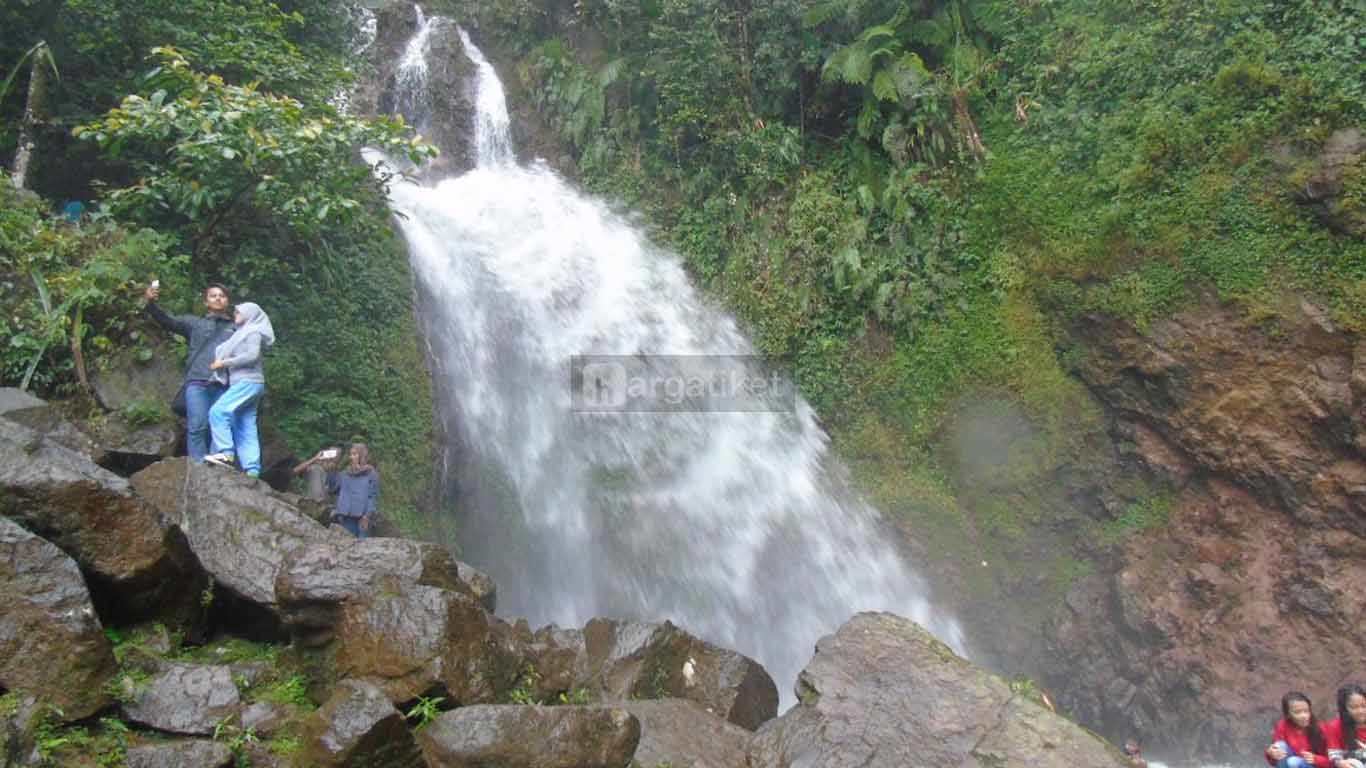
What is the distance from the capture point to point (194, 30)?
941cm

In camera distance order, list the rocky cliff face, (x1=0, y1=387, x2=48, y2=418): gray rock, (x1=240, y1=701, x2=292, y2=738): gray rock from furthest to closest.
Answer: the rocky cliff face → (x1=0, y1=387, x2=48, y2=418): gray rock → (x1=240, y1=701, x2=292, y2=738): gray rock

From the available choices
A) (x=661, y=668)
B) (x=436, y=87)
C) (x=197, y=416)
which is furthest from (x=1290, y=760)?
(x=436, y=87)

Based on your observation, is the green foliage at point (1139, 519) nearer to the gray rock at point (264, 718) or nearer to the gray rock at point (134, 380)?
the gray rock at point (264, 718)

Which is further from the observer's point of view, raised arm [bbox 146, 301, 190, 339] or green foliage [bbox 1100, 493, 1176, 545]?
green foliage [bbox 1100, 493, 1176, 545]

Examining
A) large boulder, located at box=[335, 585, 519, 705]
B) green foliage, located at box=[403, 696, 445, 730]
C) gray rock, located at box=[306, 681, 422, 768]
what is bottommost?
green foliage, located at box=[403, 696, 445, 730]

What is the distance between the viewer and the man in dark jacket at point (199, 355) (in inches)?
273

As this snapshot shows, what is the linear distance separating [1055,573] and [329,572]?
875 centimetres

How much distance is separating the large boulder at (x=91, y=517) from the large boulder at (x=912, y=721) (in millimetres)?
3825

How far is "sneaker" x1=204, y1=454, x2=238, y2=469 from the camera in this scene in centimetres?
666

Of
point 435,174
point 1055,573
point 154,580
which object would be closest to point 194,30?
point 435,174

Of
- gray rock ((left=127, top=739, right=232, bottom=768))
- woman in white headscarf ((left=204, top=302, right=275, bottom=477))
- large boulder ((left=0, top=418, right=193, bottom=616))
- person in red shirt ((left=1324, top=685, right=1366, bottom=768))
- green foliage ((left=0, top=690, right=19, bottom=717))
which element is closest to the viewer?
green foliage ((left=0, top=690, right=19, bottom=717))

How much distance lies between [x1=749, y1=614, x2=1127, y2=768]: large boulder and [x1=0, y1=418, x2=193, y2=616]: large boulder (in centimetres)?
383

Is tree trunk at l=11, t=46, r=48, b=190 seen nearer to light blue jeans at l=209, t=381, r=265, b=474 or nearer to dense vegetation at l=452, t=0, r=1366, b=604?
light blue jeans at l=209, t=381, r=265, b=474

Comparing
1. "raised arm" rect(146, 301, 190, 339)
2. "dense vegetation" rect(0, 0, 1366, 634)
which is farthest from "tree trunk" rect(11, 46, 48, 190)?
"raised arm" rect(146, 301, 190, 339)
